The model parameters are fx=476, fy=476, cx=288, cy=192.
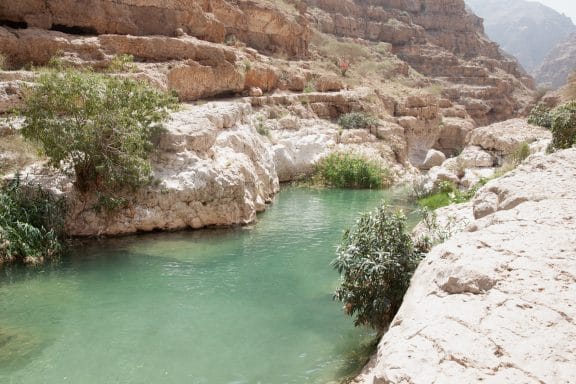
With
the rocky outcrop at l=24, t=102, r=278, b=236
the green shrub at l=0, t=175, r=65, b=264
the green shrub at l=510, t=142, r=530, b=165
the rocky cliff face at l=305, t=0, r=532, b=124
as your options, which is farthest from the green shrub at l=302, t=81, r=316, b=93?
the rocky cliff face at l=305, t=0, r=532, b=124

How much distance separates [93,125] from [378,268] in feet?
30.1

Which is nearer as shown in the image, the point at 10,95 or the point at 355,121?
the point at 10,95

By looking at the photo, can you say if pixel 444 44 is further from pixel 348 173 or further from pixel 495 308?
pixel 495 308

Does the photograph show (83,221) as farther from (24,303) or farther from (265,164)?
(265,164)

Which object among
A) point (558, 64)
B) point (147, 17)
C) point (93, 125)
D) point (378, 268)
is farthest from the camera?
point (558, 64)

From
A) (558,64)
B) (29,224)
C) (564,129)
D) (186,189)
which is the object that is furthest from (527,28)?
(29,224)

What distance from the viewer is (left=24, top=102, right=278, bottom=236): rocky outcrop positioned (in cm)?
1340

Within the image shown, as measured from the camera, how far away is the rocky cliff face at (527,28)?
14012 cm

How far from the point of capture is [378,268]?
6.79 metres

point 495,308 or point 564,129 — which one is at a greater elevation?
point 564,129

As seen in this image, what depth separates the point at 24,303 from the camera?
916 centimetres

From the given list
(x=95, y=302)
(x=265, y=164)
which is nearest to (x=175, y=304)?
(x=95, y=302)

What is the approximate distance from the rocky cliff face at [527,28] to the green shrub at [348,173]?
406 feet

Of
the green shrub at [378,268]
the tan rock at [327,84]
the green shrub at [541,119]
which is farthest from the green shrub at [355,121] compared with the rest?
the green shrub at [378,268]
